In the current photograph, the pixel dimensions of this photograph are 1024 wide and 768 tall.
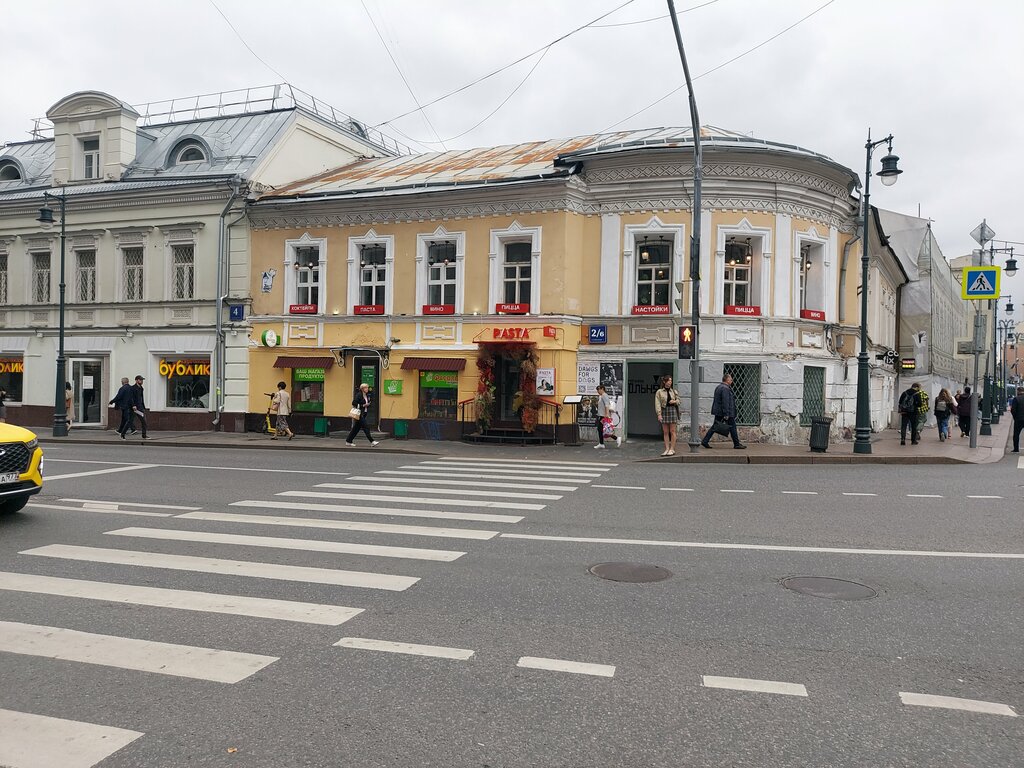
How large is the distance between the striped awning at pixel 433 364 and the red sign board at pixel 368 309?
178cm

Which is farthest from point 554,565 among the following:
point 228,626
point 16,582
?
point 16,582

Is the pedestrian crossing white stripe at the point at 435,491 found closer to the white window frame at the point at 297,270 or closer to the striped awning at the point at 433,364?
the striped awning at the point at 433,364

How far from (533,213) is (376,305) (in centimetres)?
566

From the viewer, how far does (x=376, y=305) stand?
23234mm

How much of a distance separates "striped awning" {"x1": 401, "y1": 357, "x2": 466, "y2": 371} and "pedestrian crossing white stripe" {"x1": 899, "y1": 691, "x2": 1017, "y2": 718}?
18300mm

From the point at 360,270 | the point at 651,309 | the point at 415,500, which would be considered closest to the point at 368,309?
the point at 360,270

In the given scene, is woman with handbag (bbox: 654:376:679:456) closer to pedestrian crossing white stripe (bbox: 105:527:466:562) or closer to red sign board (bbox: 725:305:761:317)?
red sign board (bbox: 725:305:761:317)

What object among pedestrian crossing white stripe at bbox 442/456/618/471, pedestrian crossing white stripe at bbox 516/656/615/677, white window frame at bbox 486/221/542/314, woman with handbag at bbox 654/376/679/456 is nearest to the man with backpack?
woman with handbag at bbox 654/376/679/456

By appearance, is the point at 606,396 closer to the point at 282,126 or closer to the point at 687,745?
the point at 282,126

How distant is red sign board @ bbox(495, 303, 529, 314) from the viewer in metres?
21.5

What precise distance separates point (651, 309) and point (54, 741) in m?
18.8

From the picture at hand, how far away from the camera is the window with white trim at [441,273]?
22.8 m

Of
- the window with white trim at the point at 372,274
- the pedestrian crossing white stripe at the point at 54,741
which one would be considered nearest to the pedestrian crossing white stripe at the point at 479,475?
the window with white trim at the point at 372,274

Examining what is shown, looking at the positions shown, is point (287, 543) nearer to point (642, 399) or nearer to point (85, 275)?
point (642, 399)
